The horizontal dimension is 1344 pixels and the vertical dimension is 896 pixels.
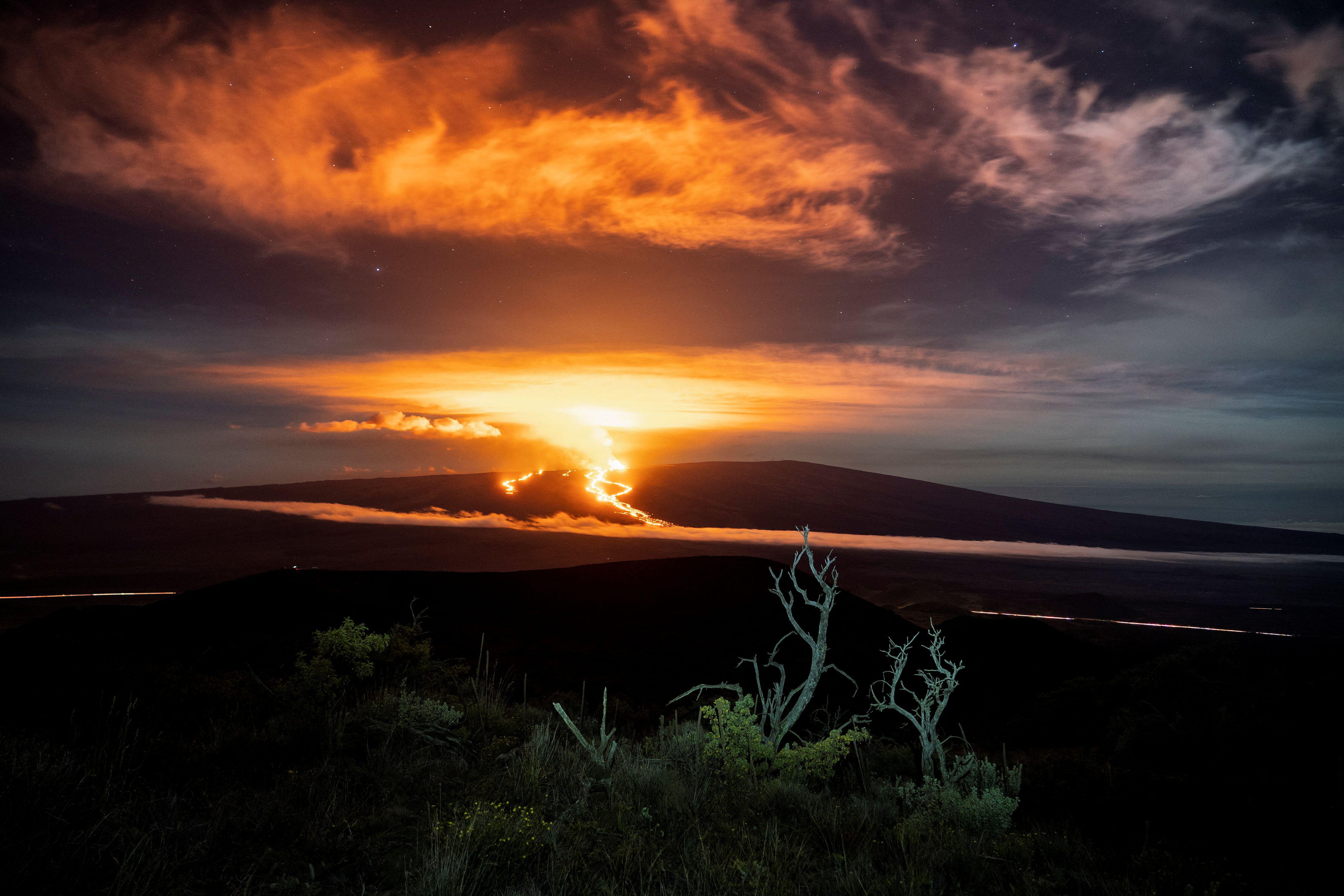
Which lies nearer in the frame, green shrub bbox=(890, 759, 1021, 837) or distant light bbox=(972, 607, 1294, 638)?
green shrub bbox=(890, 759, 1021, 837)

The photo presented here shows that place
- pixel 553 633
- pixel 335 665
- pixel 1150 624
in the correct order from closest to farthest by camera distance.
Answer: pixel 335 665 → pixel 553 633 → pixel 1150 624

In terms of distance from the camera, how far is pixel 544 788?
22.8 ft

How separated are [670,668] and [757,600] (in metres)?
11.3

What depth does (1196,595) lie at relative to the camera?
3497 inches

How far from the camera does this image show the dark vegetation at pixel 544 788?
4.91 meters

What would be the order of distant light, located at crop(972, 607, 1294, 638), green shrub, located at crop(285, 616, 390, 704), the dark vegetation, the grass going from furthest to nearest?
distant light, located at crop(972, 607, 1294, 638) → green shrub, located at crop(285, 616, 390, 704) → the dark vegetation → the grass

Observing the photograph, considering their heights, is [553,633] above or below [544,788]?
below

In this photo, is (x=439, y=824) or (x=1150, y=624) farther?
(x=1150, y=624)

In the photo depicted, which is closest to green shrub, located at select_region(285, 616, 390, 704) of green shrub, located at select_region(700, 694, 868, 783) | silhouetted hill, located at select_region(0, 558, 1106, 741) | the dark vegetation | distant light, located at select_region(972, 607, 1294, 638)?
the dark vegetation

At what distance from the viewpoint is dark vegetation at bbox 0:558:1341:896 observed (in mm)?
4906

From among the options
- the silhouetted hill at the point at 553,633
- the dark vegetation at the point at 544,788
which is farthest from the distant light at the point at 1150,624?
the dark vegetation at the point at 544,788

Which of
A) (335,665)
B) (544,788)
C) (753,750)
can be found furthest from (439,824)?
(335,665)

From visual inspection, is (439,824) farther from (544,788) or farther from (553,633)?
(553,633)

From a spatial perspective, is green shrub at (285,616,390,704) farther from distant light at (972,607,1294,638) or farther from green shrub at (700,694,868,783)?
distant light at (972,607,1294,638)
